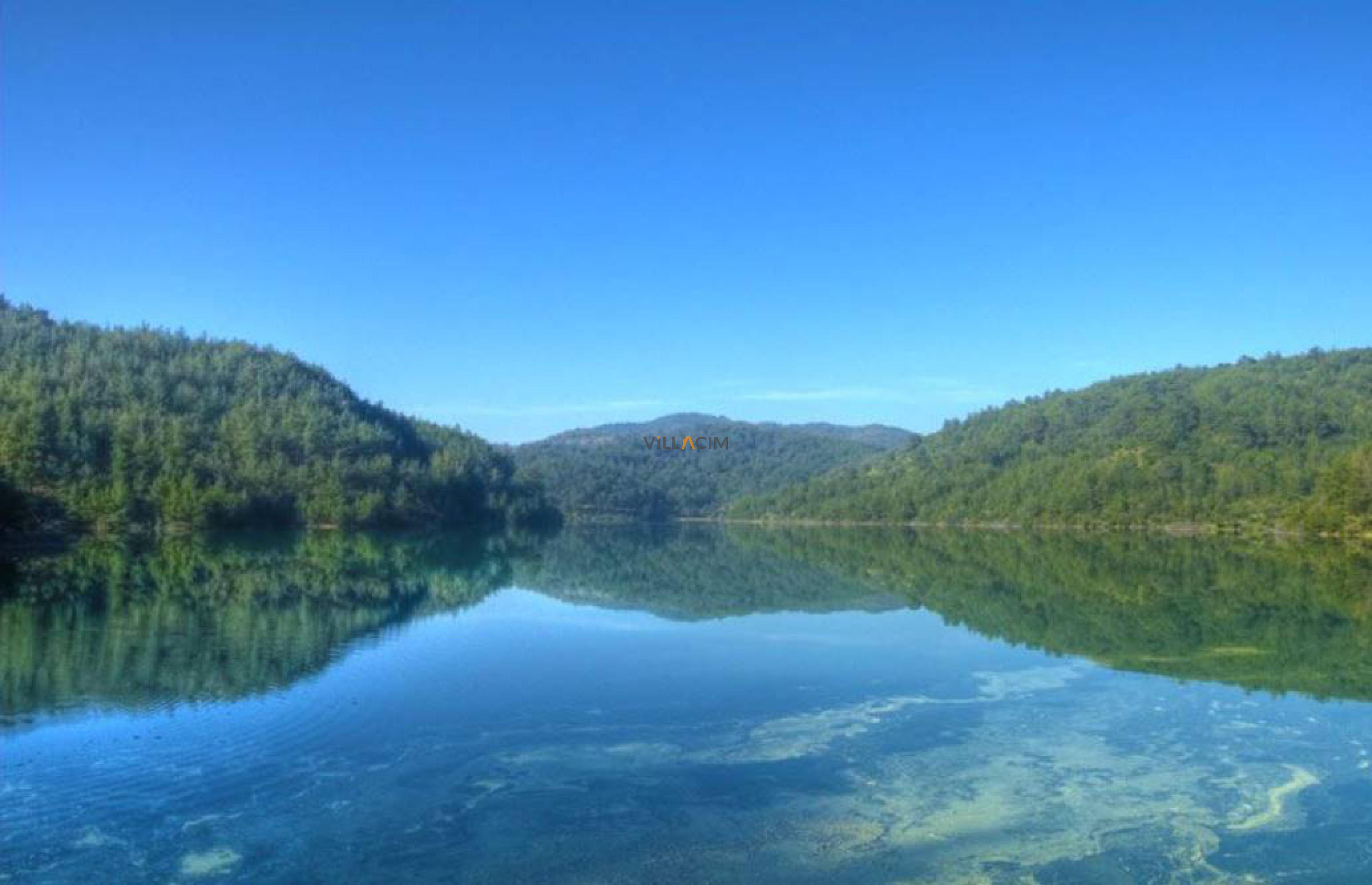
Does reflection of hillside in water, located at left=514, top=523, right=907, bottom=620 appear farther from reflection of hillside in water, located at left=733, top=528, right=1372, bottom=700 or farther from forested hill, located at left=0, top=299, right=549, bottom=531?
forested hill, located at left=0, top=299, right=549, bottom=531

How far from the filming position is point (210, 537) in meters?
64.4

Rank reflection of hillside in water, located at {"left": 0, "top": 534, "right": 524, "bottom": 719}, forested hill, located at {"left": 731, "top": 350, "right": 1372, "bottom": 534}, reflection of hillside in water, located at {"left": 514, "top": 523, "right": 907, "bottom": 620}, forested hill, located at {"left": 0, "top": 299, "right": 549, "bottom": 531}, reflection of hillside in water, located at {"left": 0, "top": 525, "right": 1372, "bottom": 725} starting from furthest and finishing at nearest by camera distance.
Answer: forested hill, located at {"left": 731, "top": 350, "right": 1372, "bottom": 534}
forested hill, located at {"left": 0, "top": 299, "right": 549, "bottom": 531}
reflection of hillside in water, located at {"left": 514, "top": 523, "right": 907, "bottom": 620}
reflection of hillside in water, located at {"left": 0, "top": 525, "right": 1372, "bottom": 725}
reflection of hillside in water, located at {"left": 0, "top": 534, "right": 524, "bottom": 719}

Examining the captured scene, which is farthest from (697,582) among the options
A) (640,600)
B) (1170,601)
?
(1170,601)

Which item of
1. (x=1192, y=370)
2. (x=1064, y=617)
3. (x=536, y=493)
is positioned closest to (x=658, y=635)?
(x=1064, y=617)

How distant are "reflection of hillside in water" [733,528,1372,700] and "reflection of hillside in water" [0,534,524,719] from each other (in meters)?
16.3

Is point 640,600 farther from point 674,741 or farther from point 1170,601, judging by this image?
point 674,741

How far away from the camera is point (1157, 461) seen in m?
104

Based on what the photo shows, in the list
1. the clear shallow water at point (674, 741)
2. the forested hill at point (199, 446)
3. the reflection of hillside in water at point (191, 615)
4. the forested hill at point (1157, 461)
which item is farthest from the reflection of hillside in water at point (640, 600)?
the forested hill at point (1157, 461)

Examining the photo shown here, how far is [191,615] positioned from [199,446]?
5807 centimetres

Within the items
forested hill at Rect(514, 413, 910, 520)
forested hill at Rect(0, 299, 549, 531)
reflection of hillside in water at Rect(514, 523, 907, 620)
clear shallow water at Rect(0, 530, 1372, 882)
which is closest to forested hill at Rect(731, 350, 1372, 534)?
forested hill at Rect(514, 413, 910, 520)

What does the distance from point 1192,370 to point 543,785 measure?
474 feet

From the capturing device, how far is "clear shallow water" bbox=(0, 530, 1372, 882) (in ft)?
33.0

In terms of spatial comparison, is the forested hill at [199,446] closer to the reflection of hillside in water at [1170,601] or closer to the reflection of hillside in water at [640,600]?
the reflection of hillside in water at [640,600]

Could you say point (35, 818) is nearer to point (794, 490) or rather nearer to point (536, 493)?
point (536, 493)
